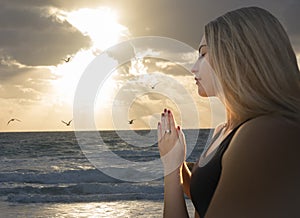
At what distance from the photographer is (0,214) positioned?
950cm

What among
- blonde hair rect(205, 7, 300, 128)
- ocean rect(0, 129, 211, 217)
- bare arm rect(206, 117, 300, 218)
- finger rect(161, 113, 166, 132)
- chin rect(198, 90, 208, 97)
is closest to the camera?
bare arm rect(206, 117, 300, 218)

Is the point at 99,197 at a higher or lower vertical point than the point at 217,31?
lower

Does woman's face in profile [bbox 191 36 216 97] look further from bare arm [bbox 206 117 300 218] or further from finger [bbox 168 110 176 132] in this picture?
bare arm [bbox 206 117 300 218]

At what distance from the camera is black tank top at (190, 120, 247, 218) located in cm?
118

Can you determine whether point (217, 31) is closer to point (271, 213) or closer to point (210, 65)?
point (210, 65)

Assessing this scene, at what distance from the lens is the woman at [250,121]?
0.97 m

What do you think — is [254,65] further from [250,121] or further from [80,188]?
[80,188]

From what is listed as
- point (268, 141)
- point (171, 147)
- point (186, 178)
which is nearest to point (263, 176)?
point (268, 141)

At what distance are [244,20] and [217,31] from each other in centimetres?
7

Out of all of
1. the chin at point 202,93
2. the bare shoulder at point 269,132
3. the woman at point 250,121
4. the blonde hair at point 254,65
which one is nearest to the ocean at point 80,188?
the chin at point 202,93

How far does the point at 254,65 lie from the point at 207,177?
0.99ft

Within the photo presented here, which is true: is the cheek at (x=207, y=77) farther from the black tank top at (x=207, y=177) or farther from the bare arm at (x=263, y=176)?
the bare arm at (x=263, y=176)

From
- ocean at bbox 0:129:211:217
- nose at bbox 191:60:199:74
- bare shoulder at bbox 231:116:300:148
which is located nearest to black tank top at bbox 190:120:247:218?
bare shoulder at bbox 231:116:300:148

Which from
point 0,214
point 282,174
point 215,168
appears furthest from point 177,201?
point 0,214
